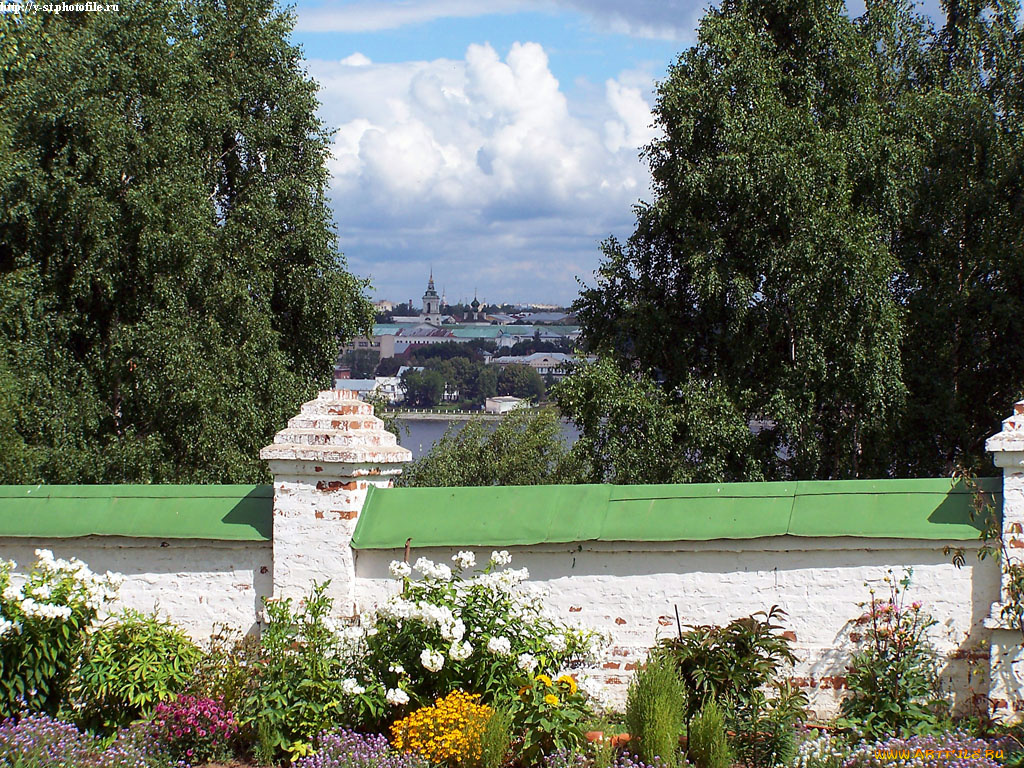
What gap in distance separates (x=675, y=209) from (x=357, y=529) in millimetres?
8595

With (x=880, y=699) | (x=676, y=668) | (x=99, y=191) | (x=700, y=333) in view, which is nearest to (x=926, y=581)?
(x=880, y=699)

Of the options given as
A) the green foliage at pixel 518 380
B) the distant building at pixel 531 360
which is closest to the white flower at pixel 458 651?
the green foliage at pixel 518 380

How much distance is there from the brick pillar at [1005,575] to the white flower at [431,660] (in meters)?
2.87

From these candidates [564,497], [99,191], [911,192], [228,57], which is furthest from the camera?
[228,57]

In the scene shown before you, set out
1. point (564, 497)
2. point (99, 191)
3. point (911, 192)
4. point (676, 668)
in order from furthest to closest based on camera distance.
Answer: point (911, 192) → point (99, 191) → point (564, 497) → point (676, 668)

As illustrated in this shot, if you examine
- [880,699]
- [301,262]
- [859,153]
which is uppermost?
[859,153]

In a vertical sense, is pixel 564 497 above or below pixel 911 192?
below

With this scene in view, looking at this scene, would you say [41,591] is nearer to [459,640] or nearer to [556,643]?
[459,640]

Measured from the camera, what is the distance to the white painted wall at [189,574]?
21.0ft

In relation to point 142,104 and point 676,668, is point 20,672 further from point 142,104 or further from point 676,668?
point 142,104

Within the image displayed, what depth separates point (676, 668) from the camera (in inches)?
212

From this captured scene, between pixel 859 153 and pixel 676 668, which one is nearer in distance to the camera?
pixel 676 668

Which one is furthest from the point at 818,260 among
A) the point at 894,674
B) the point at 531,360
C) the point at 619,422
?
the point at 531,360

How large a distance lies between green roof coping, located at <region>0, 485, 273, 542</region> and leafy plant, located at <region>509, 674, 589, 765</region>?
203 centimetres
